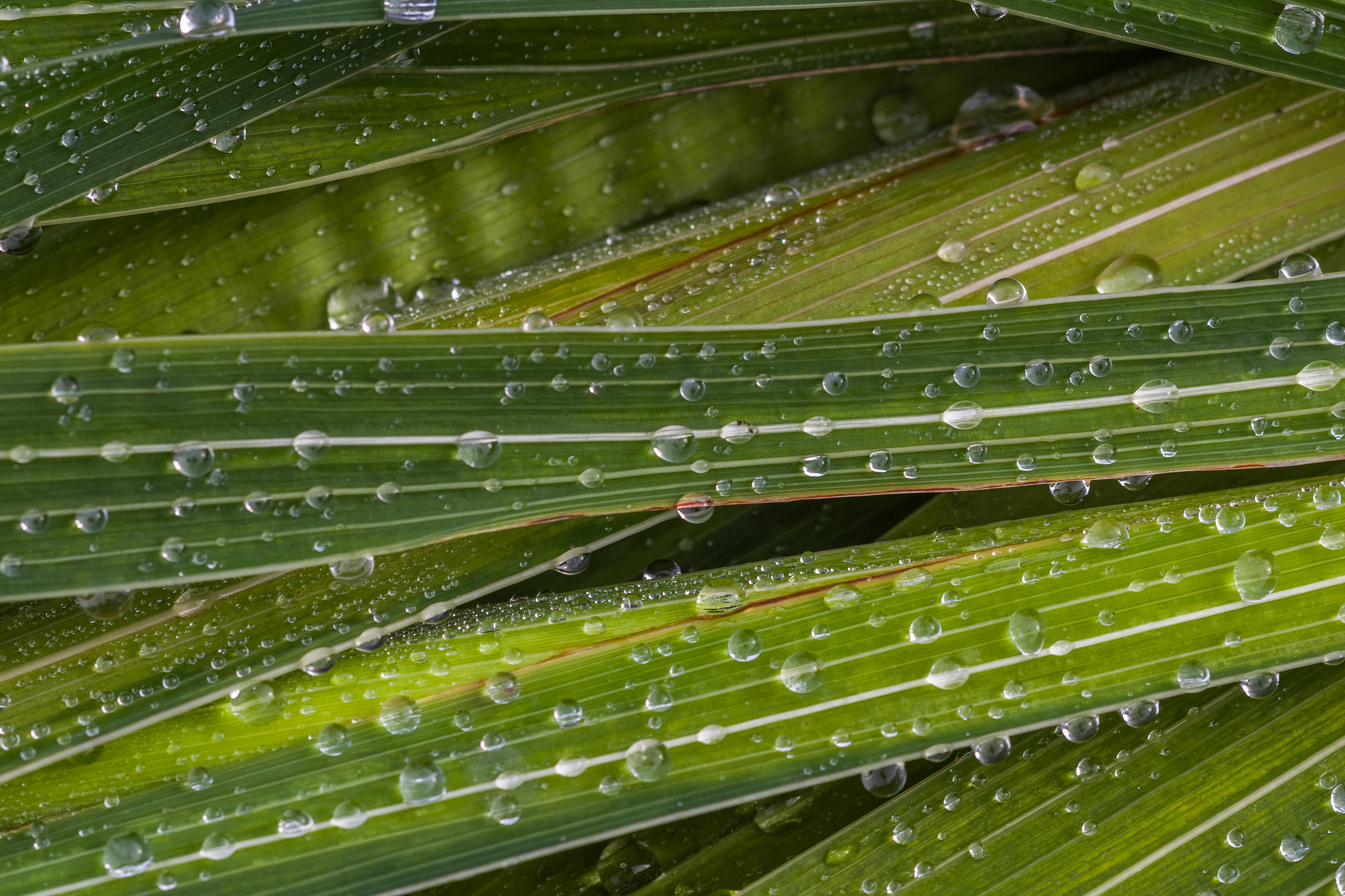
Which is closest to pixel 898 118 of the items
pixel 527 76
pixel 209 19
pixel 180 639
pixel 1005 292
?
pixel 1005 292

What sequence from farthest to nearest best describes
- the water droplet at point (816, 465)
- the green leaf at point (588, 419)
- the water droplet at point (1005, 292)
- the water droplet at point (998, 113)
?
the water droplet at point (998, 113), the water droplet at point (1005, 292), the water droplet at point (816, 465), the green leaf at point (588, 419)

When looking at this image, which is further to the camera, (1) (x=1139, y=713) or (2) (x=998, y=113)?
(2) (x=998, y=113)

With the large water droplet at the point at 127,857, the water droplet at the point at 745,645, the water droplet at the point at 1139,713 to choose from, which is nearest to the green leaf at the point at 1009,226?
the water droplet at the point at 745,645

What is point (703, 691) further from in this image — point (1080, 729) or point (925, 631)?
point (1080, 729)

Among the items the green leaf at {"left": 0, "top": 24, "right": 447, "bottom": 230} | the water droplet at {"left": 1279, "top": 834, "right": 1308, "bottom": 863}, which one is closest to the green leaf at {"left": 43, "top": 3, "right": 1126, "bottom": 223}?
the green leaf at {"left": 0, "top": 24, "right": 447, "bottom": 230}

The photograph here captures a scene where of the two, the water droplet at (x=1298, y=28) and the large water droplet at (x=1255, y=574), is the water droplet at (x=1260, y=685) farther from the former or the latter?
the water droplet at (x=1298, y=28)

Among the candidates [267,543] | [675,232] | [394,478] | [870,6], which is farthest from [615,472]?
[870,6]
